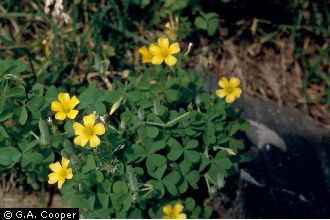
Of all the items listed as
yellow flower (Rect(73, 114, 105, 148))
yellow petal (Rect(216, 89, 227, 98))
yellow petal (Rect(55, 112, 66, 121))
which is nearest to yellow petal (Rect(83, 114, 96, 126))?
yellow flower (Rect(73, 114, 105, 148))

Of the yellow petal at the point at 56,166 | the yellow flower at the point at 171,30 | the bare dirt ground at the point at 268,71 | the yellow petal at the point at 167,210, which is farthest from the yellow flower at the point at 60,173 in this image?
the bare dirt ground at the point at 268,71

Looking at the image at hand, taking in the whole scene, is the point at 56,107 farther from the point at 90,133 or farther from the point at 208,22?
the point at 208,22

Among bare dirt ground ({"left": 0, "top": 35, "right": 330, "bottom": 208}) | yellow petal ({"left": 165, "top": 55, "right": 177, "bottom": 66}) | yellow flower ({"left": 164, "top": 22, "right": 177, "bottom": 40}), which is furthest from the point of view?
bare dirt ground ({"left": 0, "top": 35, "right": 330, "bottom": 208})

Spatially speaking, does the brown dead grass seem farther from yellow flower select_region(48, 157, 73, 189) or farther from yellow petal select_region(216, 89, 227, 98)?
yellow flower select_region(48, 157, 73, 189)

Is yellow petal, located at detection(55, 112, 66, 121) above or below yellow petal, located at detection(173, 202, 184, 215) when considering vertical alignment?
above

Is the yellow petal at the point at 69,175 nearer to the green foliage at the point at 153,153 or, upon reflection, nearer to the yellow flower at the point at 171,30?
the green foliage at the point at 153,153

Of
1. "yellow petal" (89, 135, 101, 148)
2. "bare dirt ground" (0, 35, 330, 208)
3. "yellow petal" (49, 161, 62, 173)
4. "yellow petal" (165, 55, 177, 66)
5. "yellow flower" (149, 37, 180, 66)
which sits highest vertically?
"bare dirt ground" (0, 35, 330, 208)

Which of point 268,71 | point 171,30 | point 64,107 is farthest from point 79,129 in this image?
point 268,71
